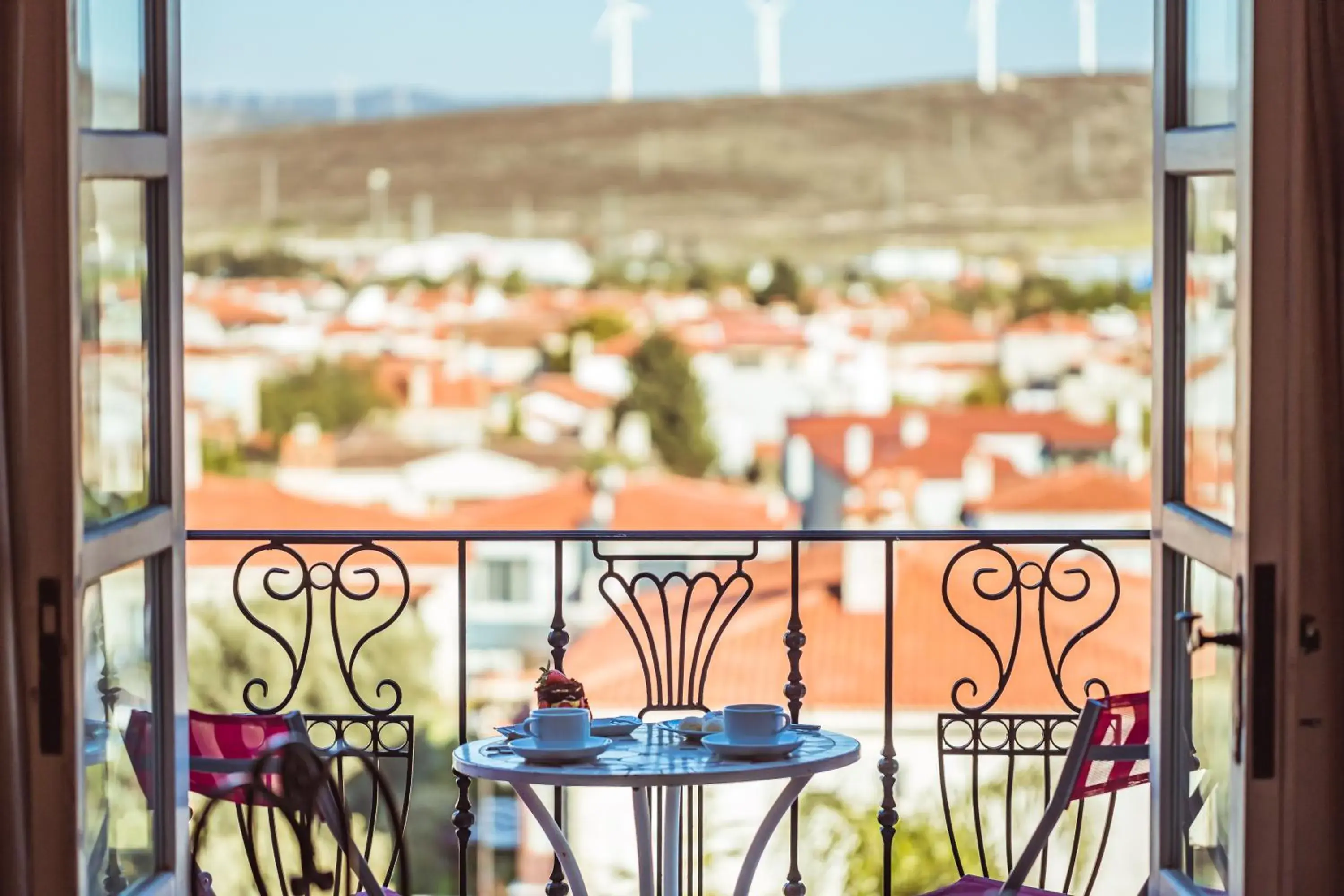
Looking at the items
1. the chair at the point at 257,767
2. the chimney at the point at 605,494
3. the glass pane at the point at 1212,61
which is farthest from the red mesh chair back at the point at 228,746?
the chimney at the point at 605,494

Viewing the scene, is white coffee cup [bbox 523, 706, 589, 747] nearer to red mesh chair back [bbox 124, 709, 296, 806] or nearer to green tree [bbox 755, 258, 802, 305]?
red mesh chair back [bbox 124, 709, 296, 806]

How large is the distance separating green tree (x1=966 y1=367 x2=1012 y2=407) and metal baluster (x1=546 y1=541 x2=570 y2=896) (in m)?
26.5

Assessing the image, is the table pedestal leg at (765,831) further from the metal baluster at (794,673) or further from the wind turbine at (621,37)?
the wind turbine at (621,37)

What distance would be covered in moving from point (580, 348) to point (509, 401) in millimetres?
1715

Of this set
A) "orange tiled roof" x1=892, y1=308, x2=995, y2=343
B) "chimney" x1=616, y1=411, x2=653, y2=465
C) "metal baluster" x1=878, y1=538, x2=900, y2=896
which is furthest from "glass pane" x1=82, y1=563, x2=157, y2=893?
"chimney" x1=616, y1=411, x2=653, y2=465

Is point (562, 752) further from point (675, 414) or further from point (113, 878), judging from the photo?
point (675, 414)

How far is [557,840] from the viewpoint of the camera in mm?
2359

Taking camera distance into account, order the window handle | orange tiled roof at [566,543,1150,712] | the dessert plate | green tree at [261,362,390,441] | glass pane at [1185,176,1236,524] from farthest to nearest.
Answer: green tree at [261,362,390,441] < orange tiled roof at [566,543,1150,712] < the dessert plate < glass pane at [1185,176,1236,524] < the window handle

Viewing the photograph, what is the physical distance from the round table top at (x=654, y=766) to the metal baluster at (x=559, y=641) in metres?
0.54

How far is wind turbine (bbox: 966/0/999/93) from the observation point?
2903 centimetres

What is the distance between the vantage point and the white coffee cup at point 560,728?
2.24 m

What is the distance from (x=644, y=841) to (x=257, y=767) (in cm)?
140

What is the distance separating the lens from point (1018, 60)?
29.2 metres

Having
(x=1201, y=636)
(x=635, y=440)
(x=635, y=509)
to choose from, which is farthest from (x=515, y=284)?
(x=1201, y=636)
